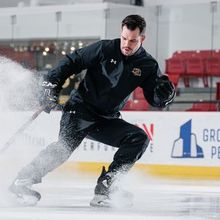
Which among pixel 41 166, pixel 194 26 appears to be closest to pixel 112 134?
pixel 41 166

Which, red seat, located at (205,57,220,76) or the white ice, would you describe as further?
red seat, located at (205,57,220,76)

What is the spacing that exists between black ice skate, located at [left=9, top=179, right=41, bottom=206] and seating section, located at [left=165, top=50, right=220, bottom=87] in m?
6.68

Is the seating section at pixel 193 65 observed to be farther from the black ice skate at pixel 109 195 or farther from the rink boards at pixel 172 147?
the black ice skate at pixel 109 195

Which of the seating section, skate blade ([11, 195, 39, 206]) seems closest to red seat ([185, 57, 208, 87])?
the seating section

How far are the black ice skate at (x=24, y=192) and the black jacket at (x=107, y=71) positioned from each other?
67 centimetres

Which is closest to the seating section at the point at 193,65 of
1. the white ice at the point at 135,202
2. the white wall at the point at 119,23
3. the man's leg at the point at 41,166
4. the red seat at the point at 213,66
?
the red seat at the point at 213,66

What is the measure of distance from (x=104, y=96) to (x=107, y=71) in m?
0.17

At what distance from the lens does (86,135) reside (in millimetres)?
5645

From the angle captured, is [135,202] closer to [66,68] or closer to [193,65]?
[66,68]

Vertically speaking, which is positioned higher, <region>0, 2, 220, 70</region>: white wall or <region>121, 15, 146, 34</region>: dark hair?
<region>0, 2, 220, 70</region>: white wall

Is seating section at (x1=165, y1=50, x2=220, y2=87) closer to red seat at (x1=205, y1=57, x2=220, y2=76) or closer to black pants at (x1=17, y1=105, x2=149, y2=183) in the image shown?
red seat at (x1=205, y1=57, x2=220, y2=76)

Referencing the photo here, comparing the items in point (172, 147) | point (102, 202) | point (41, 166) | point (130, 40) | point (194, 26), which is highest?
point (194, 26)

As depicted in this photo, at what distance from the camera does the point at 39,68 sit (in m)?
12.4

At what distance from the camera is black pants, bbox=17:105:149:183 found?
5465mm
